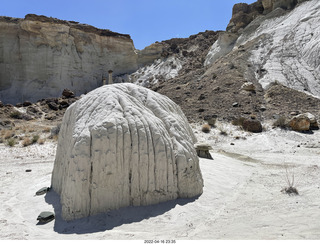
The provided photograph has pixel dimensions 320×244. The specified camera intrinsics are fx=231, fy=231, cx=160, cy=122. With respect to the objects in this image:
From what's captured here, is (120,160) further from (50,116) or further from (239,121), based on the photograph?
(50,116)

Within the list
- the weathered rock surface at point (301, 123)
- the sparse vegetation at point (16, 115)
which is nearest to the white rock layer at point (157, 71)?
the sparse vegetation at point (16, 115)

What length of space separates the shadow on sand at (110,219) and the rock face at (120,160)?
0.10m

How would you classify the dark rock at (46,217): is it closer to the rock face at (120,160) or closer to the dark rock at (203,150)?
the rock face at (120,160)

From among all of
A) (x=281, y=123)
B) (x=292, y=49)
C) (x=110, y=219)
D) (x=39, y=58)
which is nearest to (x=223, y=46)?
(x=292, y=49)

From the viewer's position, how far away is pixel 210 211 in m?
3.75

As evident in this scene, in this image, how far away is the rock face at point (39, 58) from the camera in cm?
2533

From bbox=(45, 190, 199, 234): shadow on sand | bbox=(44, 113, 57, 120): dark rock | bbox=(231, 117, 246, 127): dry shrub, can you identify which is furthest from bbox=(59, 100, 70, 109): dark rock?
bbox=(45, 190, 199, 234): shadow on sand

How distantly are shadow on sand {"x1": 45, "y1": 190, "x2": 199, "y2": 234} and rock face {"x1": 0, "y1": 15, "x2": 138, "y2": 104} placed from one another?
25467 millimetres

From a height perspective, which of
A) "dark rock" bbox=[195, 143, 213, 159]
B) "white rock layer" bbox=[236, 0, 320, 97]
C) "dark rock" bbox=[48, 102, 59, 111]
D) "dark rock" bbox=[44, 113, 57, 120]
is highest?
"white rock layer" bbox=[236, 0, 320, 97]

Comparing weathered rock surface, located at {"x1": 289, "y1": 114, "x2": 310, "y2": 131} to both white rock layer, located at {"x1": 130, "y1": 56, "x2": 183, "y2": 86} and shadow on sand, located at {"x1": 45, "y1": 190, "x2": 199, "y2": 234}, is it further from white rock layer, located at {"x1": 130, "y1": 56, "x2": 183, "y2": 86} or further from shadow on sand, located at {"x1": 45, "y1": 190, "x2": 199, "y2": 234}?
white rock layer, located at {"x1": 130, "y1": 56, "x2": 183, "y2": 86}

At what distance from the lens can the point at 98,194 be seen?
366cm

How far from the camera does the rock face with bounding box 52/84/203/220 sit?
3648 millimetres

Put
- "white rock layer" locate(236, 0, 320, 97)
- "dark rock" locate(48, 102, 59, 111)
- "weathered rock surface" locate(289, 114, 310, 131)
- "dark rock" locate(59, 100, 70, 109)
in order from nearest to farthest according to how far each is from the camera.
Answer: "weathered rock surface" locate(289, 114, 310, 131) → "white rock layer" locate(236, 0, 320, 97) → "dark rock" locate(48, 102, 59, 111) → "dark rock" locate(59, 100, 70, 109)

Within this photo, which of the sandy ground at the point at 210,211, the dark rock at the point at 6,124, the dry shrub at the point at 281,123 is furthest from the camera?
the dark rock at the point at 6,124
